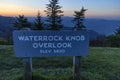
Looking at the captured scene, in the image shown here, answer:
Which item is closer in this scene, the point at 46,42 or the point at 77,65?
the point at 46,42

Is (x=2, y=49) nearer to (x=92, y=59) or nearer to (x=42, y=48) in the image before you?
(x=92, y=59)

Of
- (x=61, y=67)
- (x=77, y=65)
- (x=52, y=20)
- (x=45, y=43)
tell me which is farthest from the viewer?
(x=52, y=20)

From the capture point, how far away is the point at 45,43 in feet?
24.2

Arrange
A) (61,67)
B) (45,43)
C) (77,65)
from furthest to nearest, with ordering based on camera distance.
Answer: (61,67) → (77,65) → (45,43)

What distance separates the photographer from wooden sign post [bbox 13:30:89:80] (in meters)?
7.33

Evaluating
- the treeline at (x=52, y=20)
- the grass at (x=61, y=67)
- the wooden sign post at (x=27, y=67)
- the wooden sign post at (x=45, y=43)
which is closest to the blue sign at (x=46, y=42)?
the wooden sign post at (x=45, y=43)

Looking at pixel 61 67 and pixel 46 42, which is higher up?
pixel 46 42

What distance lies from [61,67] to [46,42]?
247cm

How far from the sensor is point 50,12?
6581 centimetres

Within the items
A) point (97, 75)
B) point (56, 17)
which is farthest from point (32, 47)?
point (56, 17)

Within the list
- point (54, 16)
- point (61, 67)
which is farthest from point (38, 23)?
point (61, 67)

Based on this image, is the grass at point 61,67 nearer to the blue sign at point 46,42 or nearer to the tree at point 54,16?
the blue sign at point 46,42

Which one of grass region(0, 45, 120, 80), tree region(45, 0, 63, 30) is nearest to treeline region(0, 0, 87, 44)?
tree region(45, 0, 63, 30)

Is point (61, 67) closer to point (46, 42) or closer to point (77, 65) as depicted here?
point (77, 65)
